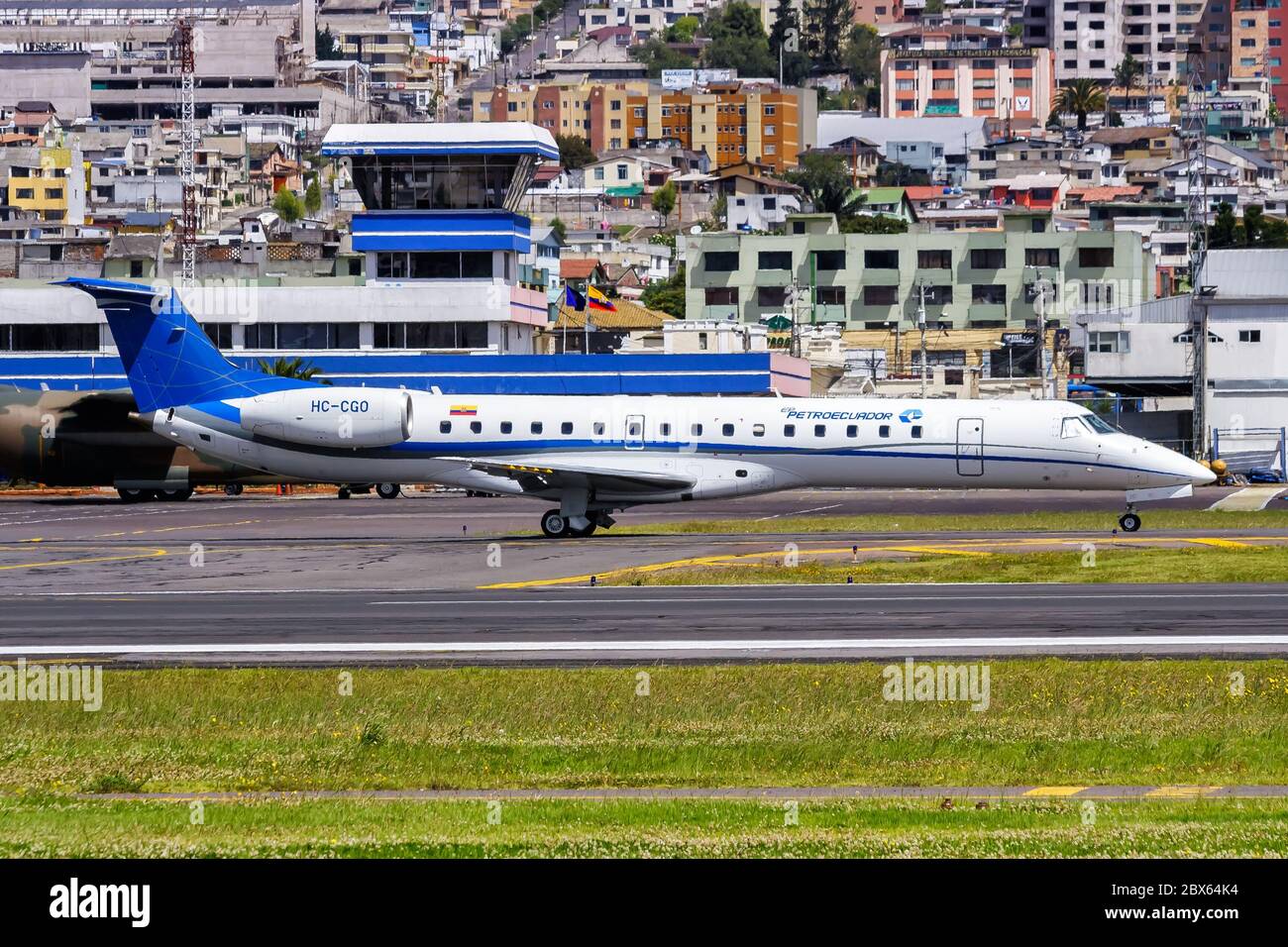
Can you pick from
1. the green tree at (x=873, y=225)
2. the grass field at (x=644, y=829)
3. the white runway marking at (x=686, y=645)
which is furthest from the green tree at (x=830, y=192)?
the grass field at (x=644, y=829)

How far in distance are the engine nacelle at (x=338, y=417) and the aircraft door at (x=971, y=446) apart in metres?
12.2

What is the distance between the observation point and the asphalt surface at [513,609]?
2252 cm

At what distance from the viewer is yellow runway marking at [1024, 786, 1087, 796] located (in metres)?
14.6

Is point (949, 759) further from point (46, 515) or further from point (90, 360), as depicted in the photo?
point (90, 360)

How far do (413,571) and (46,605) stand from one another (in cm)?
701

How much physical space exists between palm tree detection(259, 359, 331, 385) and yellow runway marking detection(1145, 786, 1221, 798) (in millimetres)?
60345

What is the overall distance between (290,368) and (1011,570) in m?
48.7

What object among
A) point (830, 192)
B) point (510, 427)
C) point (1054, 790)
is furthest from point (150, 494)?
point (830, 192)

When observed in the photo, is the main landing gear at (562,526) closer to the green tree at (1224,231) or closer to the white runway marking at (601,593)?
the white runway marking at (601,593)

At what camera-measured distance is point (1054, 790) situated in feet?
48.6

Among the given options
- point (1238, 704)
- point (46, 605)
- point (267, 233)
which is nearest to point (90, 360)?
point (46, 605)

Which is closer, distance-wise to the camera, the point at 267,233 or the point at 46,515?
the point at 46,515

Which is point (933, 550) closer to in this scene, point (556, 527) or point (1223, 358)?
point (556, 527)

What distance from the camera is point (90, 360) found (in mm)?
77812
